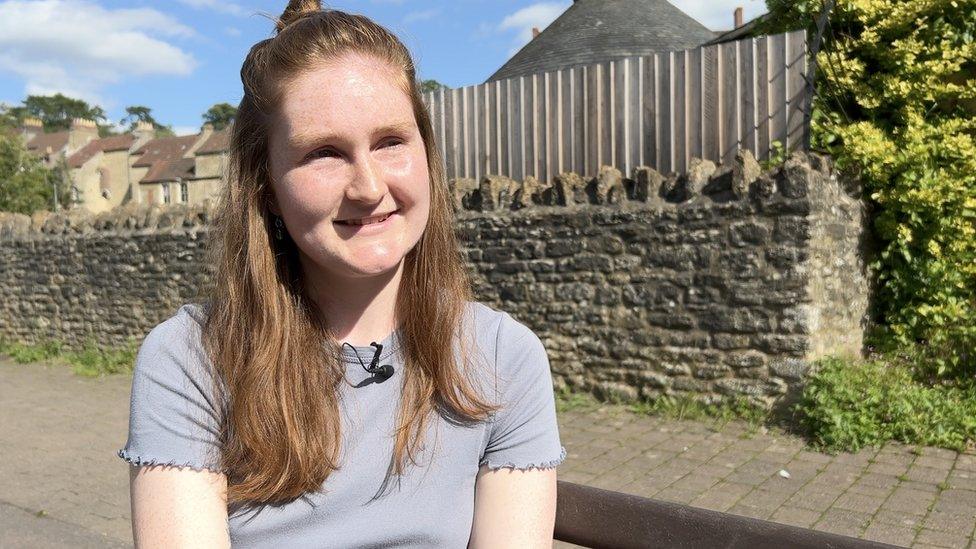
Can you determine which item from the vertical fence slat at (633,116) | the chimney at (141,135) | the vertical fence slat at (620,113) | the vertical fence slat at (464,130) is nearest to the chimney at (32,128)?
the chimney at (141,135)

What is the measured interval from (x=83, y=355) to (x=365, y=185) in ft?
34.1

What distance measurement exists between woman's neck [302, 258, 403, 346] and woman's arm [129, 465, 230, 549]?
1.33 feet

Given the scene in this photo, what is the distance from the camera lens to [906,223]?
600cm

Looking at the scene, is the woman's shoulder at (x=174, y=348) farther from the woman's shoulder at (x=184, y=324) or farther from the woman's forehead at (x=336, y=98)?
the woman's forehead at (x=336, y=98)

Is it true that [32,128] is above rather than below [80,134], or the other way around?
above

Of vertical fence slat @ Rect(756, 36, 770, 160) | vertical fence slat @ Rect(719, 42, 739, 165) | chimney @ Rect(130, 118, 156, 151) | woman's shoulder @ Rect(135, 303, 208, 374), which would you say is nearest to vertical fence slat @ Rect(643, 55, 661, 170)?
vertical fence slat @ Rect(719, 42, 739, 165)

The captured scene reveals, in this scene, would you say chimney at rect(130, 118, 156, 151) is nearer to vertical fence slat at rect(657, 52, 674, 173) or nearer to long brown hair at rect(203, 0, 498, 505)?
vertical fence slat at rect(657, 52, 674, 173)

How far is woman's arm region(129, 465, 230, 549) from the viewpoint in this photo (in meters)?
1.38

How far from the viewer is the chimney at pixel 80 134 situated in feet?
188

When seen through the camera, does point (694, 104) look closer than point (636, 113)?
Yes

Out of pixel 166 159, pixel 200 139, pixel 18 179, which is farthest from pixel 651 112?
pixel 166 159

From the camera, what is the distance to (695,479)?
4668mm

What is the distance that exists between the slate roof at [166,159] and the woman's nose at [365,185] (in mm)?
47473

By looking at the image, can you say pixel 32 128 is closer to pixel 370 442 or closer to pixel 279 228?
pixel 279 228
